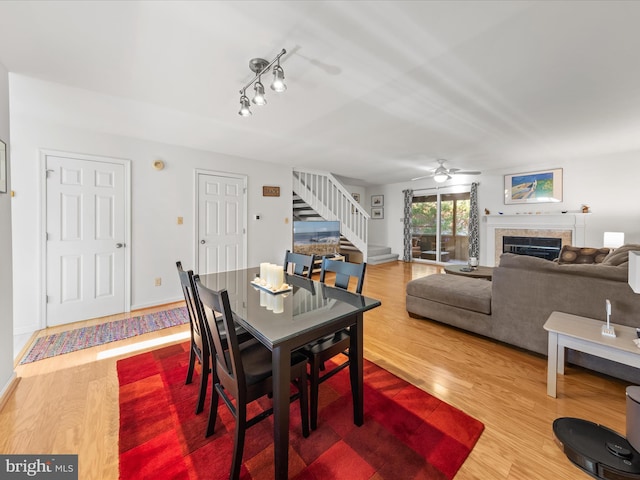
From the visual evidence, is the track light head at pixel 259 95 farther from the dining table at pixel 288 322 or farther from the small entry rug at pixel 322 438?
the small entry rug at pixel 322 438

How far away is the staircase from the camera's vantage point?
6.12 metres

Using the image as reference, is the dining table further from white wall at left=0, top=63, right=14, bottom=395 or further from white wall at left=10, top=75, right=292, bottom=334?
white wall at left=10, top=75, right=292, bottom=334

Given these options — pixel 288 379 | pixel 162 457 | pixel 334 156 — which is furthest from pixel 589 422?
pixel 334 156

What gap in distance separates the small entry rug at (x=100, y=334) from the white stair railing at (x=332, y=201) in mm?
3620

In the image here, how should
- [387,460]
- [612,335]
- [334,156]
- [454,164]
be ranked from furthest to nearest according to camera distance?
[454,164] < [334,156] < [612,335] < [387,460]

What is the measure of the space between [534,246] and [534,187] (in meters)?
1.29

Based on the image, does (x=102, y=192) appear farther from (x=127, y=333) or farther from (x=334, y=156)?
(x=334, y=156)

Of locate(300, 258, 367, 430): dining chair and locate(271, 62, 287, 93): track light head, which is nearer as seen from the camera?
locate(300, 258, 367, 430): dining chair

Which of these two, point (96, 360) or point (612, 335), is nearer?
point (612, 335)

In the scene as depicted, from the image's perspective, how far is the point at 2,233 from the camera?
1.97 meters

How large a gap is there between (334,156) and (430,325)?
3.30 meters

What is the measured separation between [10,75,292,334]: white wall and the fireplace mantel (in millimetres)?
4848

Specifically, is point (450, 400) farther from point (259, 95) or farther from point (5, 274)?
point (5, 274)

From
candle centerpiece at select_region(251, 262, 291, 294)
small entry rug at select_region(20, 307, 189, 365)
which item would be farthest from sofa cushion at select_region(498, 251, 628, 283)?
small entry rug at select_region(20, 307, 189, 365)
